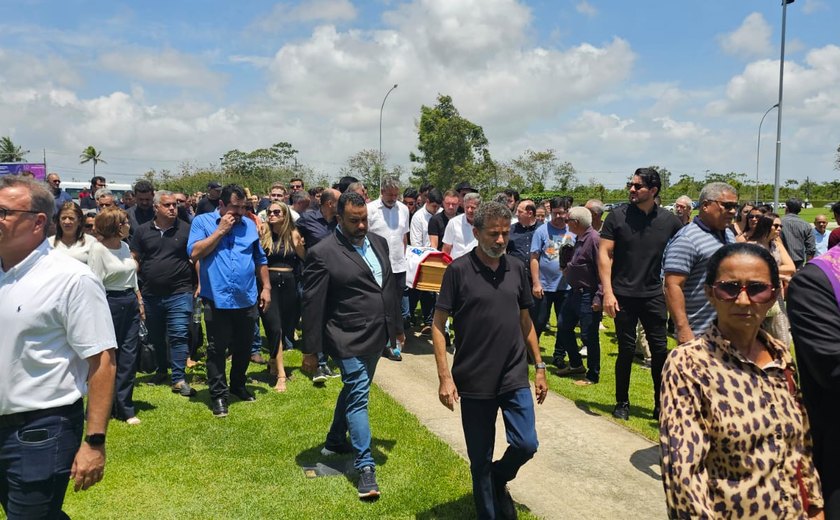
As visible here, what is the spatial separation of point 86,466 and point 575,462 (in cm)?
364

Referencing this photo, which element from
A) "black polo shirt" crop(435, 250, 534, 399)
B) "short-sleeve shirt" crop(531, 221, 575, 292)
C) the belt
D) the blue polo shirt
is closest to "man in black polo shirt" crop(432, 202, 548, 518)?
"black polo shirt" crop(435, 250, 534, 399)

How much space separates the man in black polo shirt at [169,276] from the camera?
650 cm

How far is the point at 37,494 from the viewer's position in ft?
8.49

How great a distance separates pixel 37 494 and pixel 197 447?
8.88ft

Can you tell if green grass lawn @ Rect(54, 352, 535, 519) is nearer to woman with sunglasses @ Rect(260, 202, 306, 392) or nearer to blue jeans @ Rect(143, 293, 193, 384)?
blue jeans @ Rect(143, 293, 193, 384)

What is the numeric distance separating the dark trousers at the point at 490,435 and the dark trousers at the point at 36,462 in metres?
2.16

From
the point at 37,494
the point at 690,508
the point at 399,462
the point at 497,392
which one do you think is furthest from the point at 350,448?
the point at 690,508

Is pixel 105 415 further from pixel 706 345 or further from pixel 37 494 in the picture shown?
pixel 706 345

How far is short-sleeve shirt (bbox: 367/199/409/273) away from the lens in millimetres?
8305

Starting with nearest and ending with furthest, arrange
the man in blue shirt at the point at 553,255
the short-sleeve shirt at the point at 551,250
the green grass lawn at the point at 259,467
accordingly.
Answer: the green grass lawn at the point at 259,467 → the man in blue shirt at the point at 553,255 → the short-sleeve shirt at the point at 551,250

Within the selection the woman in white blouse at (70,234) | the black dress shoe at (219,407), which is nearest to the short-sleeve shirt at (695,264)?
the black dress shoe at (219,407)

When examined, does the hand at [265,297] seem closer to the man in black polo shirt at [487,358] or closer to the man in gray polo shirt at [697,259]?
the man in black polo shirt at [487,358]

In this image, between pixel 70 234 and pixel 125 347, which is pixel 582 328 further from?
pixel 70 234

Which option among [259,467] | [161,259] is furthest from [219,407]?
[161,259]
